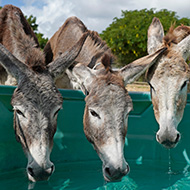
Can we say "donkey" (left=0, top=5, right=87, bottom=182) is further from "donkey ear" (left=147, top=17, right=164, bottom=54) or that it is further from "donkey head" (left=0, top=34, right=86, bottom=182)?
"donkey ear" (left=147, top=17, right=164, bottom=54)

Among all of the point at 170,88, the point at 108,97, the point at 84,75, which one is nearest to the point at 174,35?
the point at 170,88

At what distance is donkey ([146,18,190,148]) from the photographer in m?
4.52

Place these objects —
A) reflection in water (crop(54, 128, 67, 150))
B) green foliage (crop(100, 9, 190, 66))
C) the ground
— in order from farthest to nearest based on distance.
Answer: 1. green foliage (crop(100, 9, 190, 66))
2. the ground
3. reflection in water (crop(54, 128, 67, 150))

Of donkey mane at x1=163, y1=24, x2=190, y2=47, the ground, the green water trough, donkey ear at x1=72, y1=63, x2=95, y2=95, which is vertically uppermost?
Answer: donkey mane at x1=163, y1=24, x2=190, y2=47

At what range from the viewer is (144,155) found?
5.64m

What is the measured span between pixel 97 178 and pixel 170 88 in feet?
6.50

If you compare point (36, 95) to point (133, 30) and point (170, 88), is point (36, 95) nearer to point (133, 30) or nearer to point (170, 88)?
point (170, 88)

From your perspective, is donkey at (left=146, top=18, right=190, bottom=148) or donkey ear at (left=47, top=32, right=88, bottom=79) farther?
donkey at (left=146, top=18, right=190, bottom=148)

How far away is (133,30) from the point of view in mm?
19094

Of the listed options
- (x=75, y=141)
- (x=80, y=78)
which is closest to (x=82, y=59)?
(x=80, y=78)

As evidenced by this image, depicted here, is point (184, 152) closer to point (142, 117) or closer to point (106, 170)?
point (142, 117)

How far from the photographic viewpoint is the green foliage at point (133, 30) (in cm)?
1889

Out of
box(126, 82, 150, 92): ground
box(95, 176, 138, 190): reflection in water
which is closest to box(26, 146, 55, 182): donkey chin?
box(95, 176, 138, 190): reflection in water

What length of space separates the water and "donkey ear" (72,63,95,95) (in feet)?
5.14
